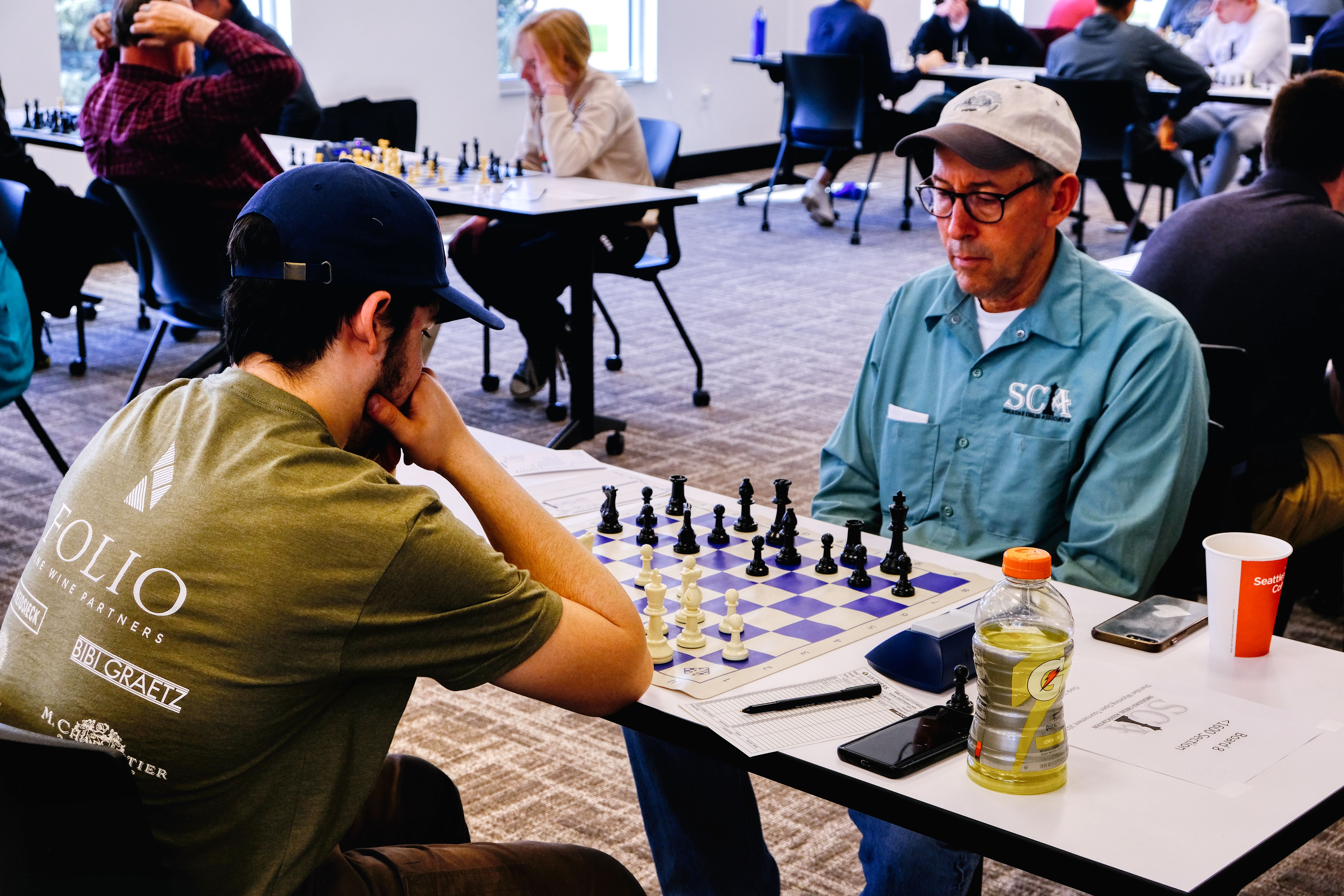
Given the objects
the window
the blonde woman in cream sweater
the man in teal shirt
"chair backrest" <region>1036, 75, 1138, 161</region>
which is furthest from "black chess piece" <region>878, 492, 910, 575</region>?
the window

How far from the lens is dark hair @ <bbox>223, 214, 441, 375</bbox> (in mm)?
1284

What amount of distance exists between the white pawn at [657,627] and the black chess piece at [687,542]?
21 cm

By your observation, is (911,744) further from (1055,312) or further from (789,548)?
(1055,312)

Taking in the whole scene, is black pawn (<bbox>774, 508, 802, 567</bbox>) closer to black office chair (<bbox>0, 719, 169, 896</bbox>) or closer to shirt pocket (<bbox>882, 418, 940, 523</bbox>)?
shirt pocket (<bbox>882, 418, 940, 523</bbox>)

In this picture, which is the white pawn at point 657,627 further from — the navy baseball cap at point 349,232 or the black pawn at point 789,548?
the navy baseball cap at point 349,232

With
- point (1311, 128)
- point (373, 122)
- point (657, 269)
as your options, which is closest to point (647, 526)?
point (1311, 128)

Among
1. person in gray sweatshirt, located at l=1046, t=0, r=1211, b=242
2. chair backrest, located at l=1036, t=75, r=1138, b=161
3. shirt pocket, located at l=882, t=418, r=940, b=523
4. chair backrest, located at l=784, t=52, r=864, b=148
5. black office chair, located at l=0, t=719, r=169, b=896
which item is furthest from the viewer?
chair backrest, located at l=784, t=52, r=864, b=148

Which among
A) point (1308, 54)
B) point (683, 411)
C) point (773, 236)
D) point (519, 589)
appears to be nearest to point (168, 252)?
point (683, 411)

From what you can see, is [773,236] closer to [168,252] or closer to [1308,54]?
[1308,54]

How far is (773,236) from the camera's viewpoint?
824cm

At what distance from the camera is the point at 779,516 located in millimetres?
1882

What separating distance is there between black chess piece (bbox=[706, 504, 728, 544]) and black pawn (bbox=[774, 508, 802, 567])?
82 mm

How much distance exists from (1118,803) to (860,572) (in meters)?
0.56

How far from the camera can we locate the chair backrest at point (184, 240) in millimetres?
4020
